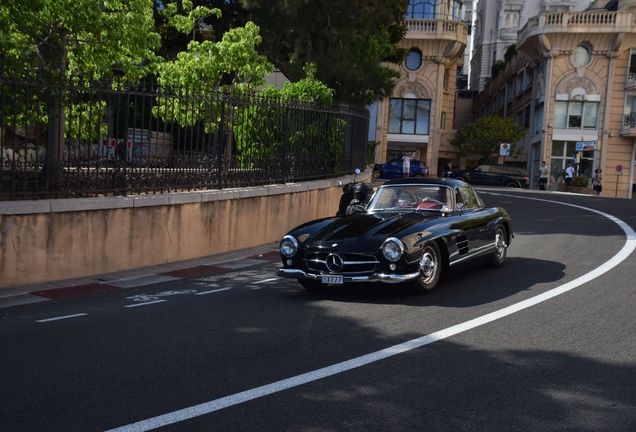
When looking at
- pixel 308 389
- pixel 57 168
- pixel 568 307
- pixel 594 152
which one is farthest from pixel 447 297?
pixel 594 152

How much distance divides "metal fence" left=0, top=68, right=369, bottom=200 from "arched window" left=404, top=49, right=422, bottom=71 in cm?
3724

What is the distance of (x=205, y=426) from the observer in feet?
14.3

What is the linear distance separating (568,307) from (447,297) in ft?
4.37

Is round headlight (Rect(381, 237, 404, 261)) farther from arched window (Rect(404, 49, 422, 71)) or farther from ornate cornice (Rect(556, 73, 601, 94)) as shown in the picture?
arched window (Rect(404, 49, 422, 71))

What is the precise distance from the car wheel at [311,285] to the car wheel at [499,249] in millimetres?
2725

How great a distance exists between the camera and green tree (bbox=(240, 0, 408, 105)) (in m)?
21.9

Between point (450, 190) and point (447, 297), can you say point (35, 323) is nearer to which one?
point (447, 297)

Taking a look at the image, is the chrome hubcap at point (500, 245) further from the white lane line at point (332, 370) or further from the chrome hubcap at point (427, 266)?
the chrome hubcap at point (427, 266)

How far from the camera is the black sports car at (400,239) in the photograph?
804 cm

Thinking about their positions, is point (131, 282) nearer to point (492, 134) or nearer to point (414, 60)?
point (492, 134)

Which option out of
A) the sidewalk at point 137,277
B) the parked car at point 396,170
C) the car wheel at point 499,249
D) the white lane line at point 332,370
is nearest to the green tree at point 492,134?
the parked car at point 396,170

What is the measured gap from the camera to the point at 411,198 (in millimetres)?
9750

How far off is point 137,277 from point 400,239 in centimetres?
421

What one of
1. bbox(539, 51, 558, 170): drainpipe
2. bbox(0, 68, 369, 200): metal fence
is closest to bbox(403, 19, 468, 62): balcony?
bbox(539, 51, 558, 170): drainpipe
